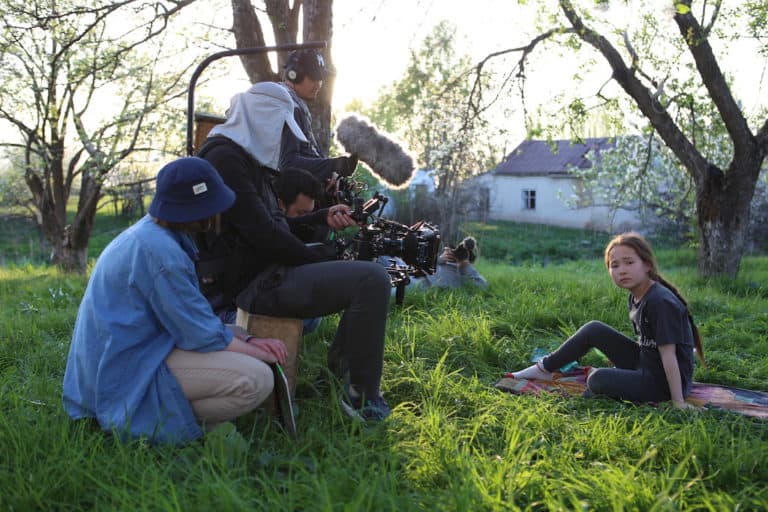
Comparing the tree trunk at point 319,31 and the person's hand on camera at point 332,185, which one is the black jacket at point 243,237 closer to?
the person's hand on camera at point 332,185

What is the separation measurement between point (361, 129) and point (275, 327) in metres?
2.68

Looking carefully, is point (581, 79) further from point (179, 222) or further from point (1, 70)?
point (1, 70)

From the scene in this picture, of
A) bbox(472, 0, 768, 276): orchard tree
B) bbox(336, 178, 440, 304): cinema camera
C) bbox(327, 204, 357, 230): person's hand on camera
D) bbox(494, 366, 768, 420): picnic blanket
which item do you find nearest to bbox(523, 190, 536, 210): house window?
bbox(472, 0, 768, 276): orchard tree

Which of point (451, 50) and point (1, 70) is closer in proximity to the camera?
point (1, 70)

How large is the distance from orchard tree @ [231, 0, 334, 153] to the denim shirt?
3.98 metres

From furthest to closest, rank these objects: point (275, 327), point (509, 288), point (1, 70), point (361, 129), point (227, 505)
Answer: point (1, 70) → point (509, 288) → point (361, 129) → point (275, 327) → point (227, 505)

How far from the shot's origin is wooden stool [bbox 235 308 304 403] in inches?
133

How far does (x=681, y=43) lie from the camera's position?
8852 millimetres

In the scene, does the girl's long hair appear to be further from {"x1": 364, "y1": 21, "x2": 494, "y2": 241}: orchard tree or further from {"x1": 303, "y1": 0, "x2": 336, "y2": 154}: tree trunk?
{"x1": 364, "y1": 21, "x2": 494, "y2": 241}: orchard tree

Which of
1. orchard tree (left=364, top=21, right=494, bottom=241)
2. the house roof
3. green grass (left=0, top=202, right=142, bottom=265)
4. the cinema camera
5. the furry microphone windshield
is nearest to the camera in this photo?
the cinema camera

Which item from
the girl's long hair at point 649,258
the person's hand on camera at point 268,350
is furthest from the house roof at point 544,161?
the person's hand on camera at point 268,350

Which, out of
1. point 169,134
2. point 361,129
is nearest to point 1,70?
point 169,134

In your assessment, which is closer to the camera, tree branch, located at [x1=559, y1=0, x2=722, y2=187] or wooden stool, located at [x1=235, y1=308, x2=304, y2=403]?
wooden stool, located at [x1=235, y1=308, x2=304, y2=403]

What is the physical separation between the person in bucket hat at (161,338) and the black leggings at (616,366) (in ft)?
6.40
